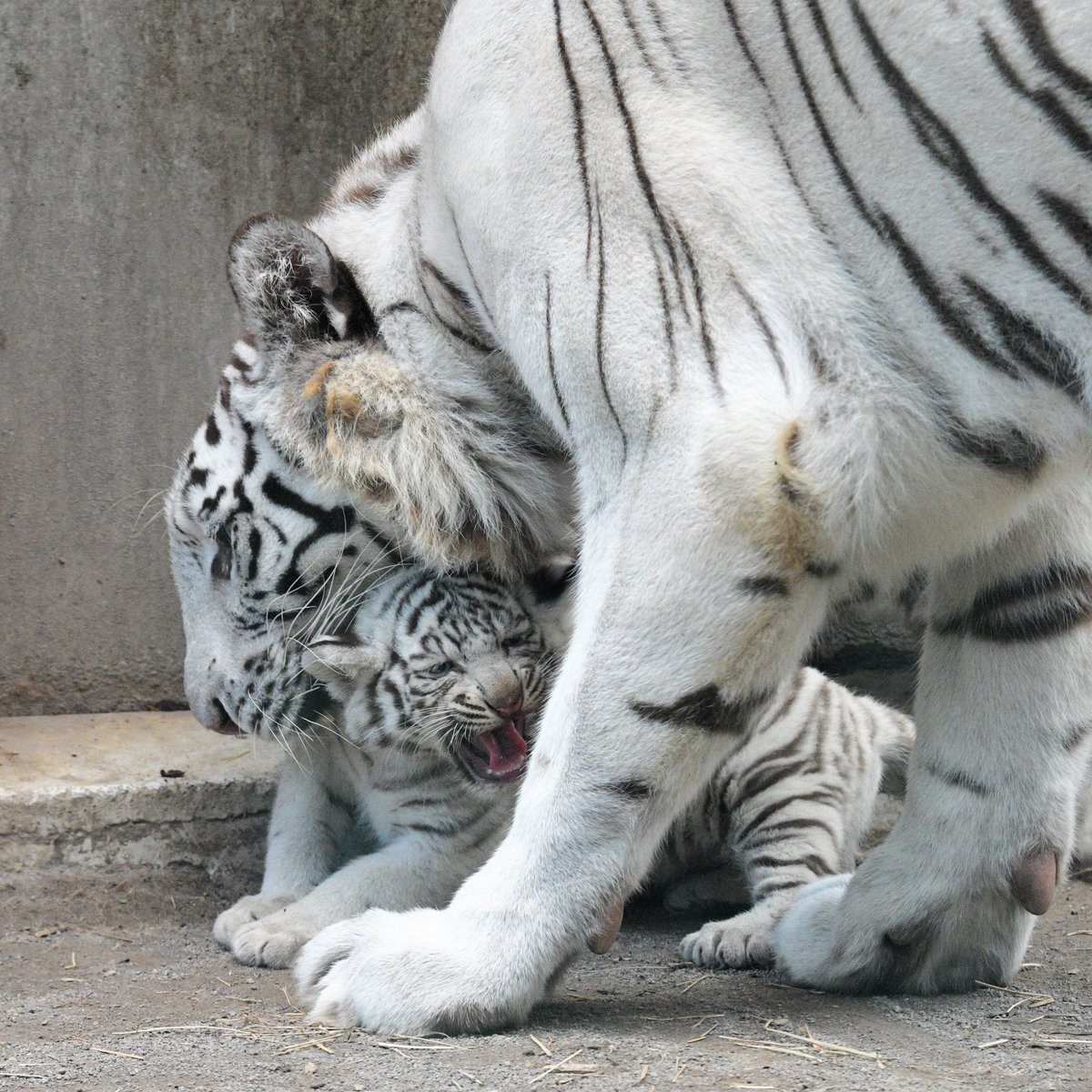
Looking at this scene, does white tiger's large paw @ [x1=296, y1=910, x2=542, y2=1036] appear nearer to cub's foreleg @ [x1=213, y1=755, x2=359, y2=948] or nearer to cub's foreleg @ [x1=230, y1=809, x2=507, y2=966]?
cub's foreleg @ [x1=230, y1=809, x2=507, y2=966]

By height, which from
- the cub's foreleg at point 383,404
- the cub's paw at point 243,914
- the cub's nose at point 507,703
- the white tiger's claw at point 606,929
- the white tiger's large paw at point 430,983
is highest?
the cub's foreleg at point 383,404

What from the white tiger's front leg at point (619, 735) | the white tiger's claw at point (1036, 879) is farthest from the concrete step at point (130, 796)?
the white tiger's claw at point (1036, 879)

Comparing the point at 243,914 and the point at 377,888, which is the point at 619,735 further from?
the point at 243,914

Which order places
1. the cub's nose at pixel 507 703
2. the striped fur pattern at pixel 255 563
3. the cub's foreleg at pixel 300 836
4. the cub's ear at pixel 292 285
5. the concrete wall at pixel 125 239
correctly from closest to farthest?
the cub's ear at pixel 292 285 → the cub's nose at pixel 507 703 → the striped fur pattern at pixel 255 563 → the cub's foreleg at pixel 300 836 → the concrete wall at pixel 125 239

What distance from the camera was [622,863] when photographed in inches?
74.8

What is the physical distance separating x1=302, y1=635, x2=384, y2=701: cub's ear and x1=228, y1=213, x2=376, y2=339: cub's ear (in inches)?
21.3

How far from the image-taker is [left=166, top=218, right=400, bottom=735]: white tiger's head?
2.57m

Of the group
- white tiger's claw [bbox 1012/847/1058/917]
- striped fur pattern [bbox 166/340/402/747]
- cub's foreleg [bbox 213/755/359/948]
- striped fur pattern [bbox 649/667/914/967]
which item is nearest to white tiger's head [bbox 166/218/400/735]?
striped fur pattern [bbox 166/340/402/747]

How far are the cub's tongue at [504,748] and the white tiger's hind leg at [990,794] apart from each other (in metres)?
0.59

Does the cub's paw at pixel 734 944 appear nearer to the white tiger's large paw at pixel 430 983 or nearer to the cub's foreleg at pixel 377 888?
the cub's foreleg at pixel 377 888

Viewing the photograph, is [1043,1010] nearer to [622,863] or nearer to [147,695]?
[622,863]

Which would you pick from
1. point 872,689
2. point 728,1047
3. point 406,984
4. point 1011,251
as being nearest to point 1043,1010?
point 728,1047

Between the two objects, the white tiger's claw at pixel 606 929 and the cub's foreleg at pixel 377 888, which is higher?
the white tiger's claw at pixel 606 929

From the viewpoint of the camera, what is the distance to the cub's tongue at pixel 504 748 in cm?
254
